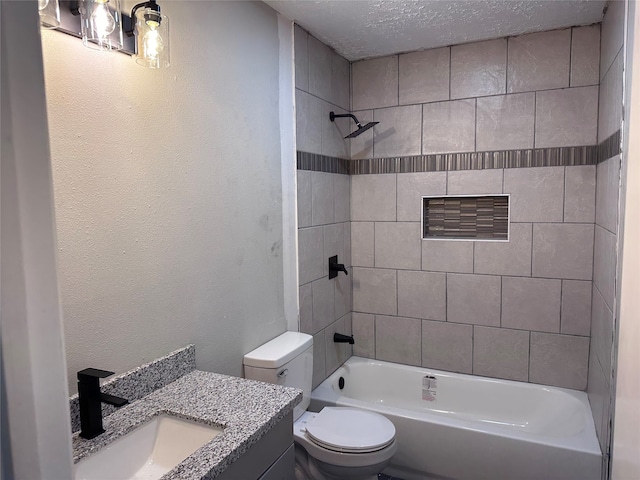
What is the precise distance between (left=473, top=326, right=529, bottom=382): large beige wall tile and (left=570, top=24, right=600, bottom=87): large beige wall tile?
155cm

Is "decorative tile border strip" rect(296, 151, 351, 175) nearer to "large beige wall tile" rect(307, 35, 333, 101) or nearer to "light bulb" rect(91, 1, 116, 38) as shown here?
"large beige wall tile" rect(307, 35, 333, 101)

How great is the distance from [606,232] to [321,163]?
156cm

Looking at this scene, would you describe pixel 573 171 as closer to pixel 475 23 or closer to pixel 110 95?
pixel 475 23

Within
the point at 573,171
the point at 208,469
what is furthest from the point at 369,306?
the point at 208,469

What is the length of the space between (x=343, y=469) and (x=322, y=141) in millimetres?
1817

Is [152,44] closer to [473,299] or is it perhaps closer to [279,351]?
[279,351]

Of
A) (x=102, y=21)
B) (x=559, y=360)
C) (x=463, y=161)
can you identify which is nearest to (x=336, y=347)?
(x=559, y=360)

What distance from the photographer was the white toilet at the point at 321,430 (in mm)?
1966

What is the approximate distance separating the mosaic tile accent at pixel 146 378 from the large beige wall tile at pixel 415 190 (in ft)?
5.81

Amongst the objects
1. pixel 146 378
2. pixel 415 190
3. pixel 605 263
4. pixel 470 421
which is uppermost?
pixel 415 190

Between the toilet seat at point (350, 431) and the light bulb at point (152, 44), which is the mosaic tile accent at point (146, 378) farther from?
the light bulb at point (152, 44)

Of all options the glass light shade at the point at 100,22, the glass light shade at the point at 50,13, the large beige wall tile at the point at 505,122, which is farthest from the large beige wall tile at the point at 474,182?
the glass light shade at the point at 50,13

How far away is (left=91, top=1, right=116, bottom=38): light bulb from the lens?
1227 millimetres

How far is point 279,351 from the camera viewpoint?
2061 mm
